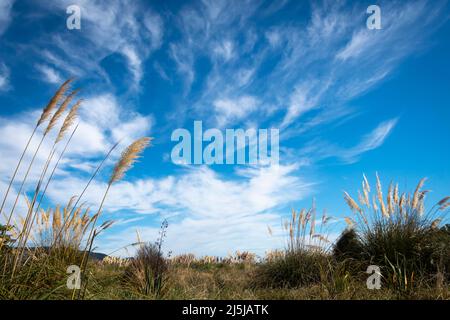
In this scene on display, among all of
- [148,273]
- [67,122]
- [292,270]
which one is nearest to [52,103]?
[67,122]

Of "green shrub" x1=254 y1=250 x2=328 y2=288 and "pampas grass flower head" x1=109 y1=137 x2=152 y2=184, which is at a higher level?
"pampas grass flower head" x1=109 y1=137 x2=152 y2=184

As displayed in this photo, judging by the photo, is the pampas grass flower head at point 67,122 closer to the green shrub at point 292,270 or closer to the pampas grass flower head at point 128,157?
the pampas grass flower head at point 128,157

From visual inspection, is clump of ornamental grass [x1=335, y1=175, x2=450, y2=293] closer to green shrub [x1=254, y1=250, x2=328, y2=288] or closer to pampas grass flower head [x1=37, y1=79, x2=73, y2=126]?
green shrub [x1=254, y1=250, x2=328, y2=288]

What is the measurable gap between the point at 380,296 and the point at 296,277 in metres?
2.40

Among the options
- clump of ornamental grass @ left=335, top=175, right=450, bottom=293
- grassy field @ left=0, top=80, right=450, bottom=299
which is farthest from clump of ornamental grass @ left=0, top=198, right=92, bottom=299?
clump of ornamental grass @ left=335, top=175, right=450, bottom=293

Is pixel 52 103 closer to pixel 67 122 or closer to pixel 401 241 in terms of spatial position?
pixel 67 122

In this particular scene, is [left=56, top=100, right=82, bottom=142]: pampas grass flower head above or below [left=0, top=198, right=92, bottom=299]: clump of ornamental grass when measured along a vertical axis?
above

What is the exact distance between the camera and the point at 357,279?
6.90 metres

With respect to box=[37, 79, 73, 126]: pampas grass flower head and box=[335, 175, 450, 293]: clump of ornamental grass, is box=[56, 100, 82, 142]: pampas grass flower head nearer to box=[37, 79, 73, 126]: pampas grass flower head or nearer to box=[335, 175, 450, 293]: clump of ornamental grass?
box=[37, 79, 73, 126]: pampas grass flower head

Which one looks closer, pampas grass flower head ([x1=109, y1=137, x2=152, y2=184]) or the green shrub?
pampas grass flower head ([x1=109, y1=137, x2=152, y2=184])

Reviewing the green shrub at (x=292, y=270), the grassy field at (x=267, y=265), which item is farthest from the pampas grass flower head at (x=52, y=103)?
the green shrub at (x=292, y=270)

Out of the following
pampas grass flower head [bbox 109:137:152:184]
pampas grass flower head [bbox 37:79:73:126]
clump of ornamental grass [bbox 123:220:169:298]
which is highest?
pampas grass flower head [bbox 37:79:73:126]
